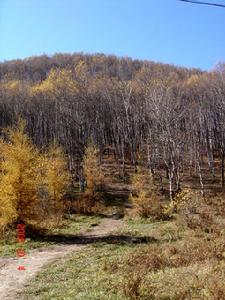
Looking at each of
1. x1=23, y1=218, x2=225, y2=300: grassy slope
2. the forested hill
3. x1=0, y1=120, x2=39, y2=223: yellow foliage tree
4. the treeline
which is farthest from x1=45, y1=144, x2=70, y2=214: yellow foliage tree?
the forested hill

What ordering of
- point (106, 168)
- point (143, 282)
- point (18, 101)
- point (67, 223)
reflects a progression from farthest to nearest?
point (18, 101) → point (106, 168) → point (67, 223) → point (143, 282)

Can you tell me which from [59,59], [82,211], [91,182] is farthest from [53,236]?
[59,59]

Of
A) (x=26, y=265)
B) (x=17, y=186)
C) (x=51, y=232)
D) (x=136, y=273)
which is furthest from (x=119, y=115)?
(x=136, y=273)

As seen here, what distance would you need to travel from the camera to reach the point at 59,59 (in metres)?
142

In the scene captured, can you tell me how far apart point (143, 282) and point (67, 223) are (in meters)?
21.4

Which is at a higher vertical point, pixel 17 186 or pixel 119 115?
pixel 119 115

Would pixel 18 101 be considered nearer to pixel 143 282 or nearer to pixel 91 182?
pixel 91 182

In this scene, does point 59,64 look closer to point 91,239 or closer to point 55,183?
point 55,183

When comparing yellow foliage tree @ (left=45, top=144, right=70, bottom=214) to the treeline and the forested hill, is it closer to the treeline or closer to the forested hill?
the treeline

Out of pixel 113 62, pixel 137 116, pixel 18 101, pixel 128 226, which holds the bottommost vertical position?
pixel 128 226

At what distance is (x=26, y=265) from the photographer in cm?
2020
